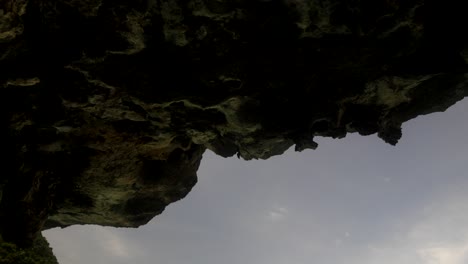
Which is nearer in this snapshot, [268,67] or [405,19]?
[405,19]

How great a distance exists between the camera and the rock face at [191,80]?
29.2 feet

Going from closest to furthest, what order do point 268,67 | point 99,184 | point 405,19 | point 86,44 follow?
point 405,19, point 86,44, point 268,67, point 99,184

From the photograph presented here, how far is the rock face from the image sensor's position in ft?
29.2

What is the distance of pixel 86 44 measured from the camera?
972 centimetres


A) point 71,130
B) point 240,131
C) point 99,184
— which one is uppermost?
point 240,131

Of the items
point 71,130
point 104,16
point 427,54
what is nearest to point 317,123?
point 427,54

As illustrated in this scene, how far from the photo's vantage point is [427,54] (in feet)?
Result: 32.0

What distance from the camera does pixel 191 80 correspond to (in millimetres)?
10758

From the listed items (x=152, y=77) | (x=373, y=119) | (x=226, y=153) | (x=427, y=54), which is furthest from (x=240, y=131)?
(x=427, y=54)

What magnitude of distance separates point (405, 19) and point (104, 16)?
23.8ft

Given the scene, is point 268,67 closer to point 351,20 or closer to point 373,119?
point 351,20

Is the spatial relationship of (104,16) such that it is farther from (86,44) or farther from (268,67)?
(268,67)

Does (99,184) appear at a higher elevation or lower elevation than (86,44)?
lower

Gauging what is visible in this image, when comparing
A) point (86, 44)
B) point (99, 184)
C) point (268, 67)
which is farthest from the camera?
point (99, 184)
